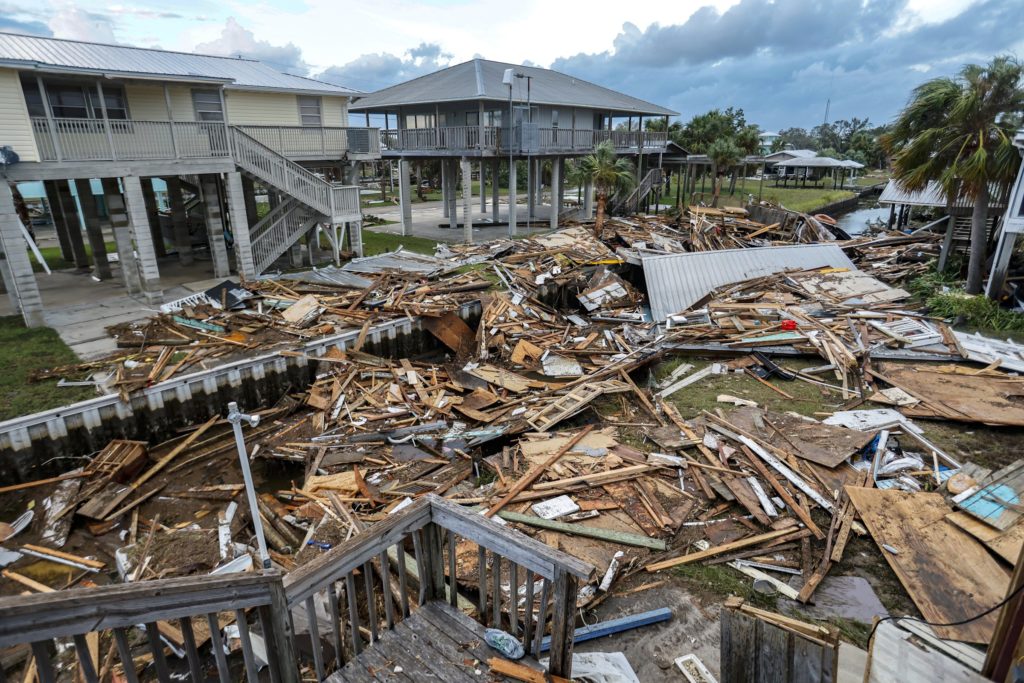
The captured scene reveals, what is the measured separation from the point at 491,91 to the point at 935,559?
86.5 feet

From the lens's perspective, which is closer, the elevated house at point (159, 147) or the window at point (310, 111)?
the elevated house at point (159, 147)

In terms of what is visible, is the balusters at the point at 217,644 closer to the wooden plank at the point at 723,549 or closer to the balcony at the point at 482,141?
the wooden plank at the point at 723,549

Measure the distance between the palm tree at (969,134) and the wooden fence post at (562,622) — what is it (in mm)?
17517

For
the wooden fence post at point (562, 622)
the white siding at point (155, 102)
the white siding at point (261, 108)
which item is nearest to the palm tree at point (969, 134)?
the wooden fence post at point (562, 622)

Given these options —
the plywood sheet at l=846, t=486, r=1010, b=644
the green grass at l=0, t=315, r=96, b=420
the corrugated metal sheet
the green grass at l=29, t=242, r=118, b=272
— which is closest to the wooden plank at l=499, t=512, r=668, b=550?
the plywood sheet at l=846, t=486, r=1010, b=644

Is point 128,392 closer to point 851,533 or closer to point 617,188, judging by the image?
point 851,533

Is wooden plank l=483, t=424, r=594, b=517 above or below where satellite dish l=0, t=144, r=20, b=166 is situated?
below

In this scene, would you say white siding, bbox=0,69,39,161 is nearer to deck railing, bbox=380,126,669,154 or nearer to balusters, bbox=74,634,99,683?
deck railing, bbox=380,126,669,154

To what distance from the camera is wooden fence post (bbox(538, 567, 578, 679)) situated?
3.87 meters

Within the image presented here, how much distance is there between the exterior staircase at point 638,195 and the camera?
113 ft

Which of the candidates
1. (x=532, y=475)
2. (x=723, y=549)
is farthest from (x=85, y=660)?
(x=532, y=475)

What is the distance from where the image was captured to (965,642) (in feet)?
18.2

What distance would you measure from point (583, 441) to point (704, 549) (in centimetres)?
334

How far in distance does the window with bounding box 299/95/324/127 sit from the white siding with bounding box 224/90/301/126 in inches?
8.5
